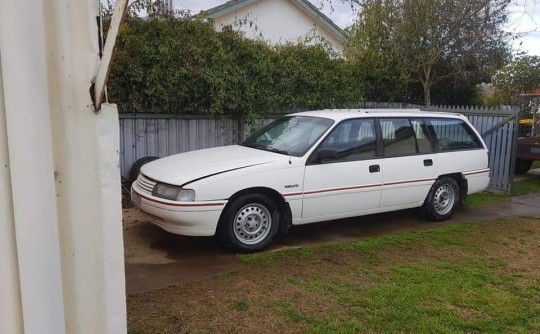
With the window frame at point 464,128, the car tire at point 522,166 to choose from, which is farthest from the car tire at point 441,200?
the car tire at point 522,166

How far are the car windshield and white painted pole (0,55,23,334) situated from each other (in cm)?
474

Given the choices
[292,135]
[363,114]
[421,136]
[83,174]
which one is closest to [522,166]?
[421,136]

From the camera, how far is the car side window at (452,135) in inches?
277

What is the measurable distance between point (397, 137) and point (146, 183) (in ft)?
11.7

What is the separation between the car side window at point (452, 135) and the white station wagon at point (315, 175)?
0.02 meters

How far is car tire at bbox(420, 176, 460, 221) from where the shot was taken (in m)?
6.97

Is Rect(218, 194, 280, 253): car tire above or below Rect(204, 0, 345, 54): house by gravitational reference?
below

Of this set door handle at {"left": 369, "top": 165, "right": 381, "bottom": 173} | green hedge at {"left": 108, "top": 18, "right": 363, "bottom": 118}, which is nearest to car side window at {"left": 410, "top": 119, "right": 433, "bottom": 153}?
door handle at {"left": 369, "top": 165, "right": 381, "bottom": 173}

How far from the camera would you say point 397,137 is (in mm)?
6582

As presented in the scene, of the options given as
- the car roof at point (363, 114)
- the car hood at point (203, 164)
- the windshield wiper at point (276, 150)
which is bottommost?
the car hood at point (203, 164)

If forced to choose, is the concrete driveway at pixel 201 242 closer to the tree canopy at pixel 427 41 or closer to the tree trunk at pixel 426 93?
the tree trunk at pixel 426 93

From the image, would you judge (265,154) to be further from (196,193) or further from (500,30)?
(500,30)

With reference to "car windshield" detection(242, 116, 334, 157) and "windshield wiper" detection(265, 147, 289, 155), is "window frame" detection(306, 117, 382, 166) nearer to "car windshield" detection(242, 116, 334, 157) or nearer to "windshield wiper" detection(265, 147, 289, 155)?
"car windshield" detection(242, 116, 334, 157)

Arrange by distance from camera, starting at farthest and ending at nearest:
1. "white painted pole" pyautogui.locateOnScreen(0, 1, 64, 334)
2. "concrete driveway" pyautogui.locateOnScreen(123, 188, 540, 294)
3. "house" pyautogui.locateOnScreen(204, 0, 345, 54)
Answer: "house" pyautogui.locateOnScreen(204, 0, 345, 54) < "concrete driveway" pyautogui.locateOnScreen(123, 188, 540, 294) < "white painted pole" pyautogui.locateOnScreen(0, 1, 64, 334)
